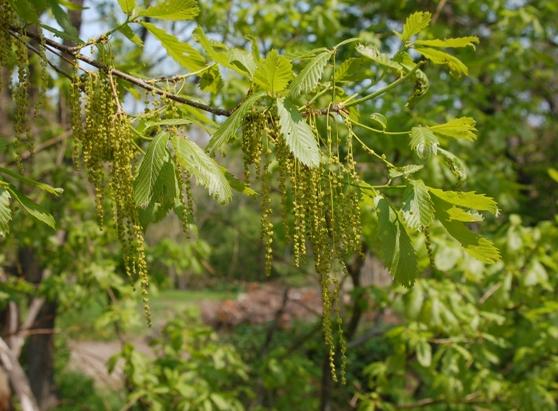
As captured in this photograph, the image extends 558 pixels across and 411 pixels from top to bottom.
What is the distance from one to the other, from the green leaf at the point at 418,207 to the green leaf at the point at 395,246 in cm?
6

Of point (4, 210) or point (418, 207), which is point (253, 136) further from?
point (4, 210)

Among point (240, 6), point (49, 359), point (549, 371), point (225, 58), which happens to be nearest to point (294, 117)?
point (225, 58)

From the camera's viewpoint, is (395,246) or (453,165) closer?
(395,246)

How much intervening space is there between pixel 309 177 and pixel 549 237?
9.56 ft

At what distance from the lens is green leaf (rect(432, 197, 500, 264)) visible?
147 cm

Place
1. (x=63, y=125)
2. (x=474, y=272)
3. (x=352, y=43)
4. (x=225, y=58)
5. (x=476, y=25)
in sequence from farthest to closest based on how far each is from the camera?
(x=476, y=25) → (x=63, y=125) → (x=474, y=272) → (x=352, y=43) → (x=225, y=58)

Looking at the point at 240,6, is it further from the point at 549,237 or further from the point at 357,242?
the point at 357,242

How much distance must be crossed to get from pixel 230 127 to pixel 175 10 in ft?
1.54

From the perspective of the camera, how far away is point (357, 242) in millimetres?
1469

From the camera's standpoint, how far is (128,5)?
160 centimetres

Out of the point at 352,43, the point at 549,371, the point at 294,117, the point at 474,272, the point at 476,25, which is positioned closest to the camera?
the point at 294,117

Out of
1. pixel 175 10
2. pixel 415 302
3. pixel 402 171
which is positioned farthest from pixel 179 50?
pixel 415 302

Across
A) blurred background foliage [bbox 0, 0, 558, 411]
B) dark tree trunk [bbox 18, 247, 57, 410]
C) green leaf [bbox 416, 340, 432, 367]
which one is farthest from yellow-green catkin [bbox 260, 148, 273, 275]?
dark tree trunk [bbox 18, 247, 57, 410]

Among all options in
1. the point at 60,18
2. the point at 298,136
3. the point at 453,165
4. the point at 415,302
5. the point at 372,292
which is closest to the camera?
the point at 298,136
